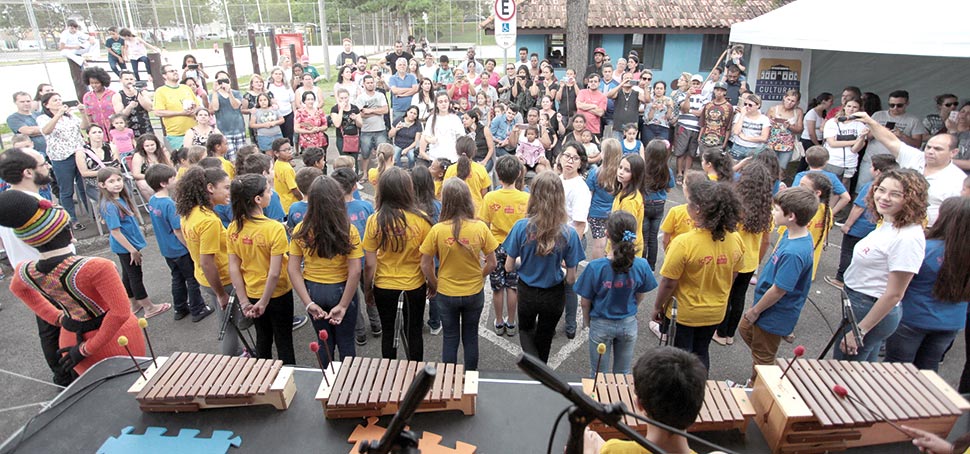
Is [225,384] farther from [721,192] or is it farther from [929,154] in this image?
[929,154]

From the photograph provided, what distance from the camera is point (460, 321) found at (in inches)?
161

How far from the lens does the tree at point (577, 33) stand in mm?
12297

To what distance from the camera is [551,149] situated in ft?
28.1

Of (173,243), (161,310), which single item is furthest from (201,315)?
(173,243)

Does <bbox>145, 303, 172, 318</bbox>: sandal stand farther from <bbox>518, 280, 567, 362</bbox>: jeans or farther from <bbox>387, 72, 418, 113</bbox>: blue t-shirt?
<bbox>387, 72, 418, 113</bbox>: blue t-shirt

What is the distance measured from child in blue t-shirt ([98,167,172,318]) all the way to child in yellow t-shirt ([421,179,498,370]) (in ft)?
10.4

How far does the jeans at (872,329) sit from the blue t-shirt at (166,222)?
17.9 feet

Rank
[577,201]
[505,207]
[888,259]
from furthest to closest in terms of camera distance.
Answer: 1. [577,201]
2. [505,207]
3. [888,259]

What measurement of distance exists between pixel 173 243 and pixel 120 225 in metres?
0.60

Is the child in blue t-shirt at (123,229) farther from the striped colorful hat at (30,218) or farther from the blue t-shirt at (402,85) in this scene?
the blue t-shirt at (402,85)

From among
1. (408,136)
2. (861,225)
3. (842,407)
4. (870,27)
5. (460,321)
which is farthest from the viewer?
(408,136)

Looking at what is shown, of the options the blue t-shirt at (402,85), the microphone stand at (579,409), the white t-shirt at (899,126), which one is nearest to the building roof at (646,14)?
the blue t-shirt at (402,85)

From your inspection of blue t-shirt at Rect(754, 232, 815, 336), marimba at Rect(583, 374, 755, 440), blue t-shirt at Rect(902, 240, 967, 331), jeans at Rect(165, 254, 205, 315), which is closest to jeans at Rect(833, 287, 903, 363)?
blue t-shirt at Rect(902, 240, 967, 331)

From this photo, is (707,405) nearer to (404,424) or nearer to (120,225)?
(404,424)
